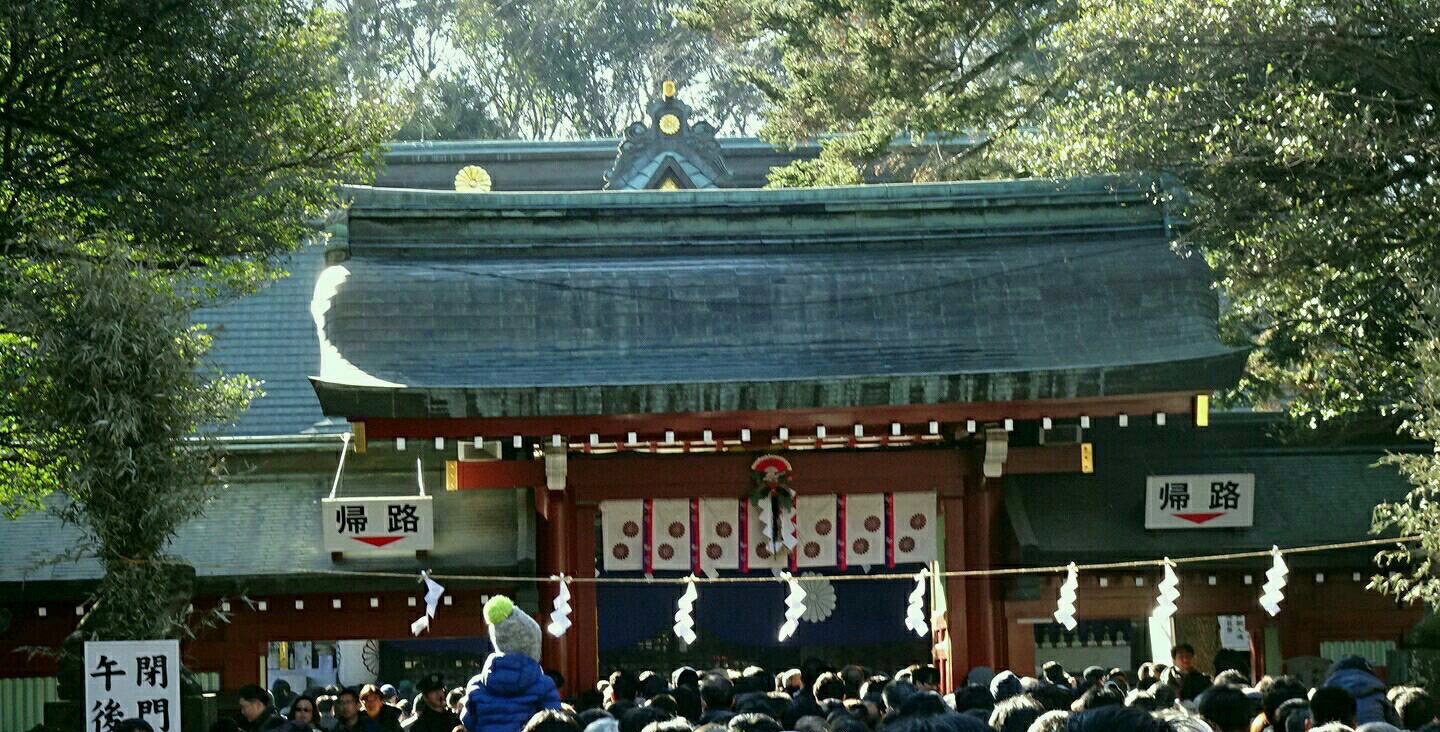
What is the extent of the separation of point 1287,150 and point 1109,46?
7.27 ft

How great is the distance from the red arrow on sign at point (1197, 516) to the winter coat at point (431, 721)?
808 centimetres

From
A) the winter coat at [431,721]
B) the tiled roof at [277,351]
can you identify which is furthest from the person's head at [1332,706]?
the tiled roof at [277,351]

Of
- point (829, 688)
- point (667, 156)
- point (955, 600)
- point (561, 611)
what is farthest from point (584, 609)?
point (667, 156)

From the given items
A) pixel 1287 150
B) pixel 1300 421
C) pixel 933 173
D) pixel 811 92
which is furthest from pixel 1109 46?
pixel 933 173

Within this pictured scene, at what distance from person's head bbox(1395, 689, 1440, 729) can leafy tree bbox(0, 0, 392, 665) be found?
778 cm

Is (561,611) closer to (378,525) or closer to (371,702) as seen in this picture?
(378,525)

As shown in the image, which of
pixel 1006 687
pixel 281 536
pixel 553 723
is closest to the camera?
pixel 553 723

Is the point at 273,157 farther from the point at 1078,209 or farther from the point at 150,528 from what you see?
the point at 1078,209

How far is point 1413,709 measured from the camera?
33.6ft

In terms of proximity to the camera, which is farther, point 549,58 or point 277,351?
point 549,58

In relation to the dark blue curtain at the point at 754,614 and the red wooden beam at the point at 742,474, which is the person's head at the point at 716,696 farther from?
the dark blue curtain at the point at 754,614

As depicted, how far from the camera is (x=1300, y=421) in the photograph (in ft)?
61.5

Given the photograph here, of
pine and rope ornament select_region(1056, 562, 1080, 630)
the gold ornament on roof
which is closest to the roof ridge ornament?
the gold ornament on roof

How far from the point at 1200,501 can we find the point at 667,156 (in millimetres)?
10579
